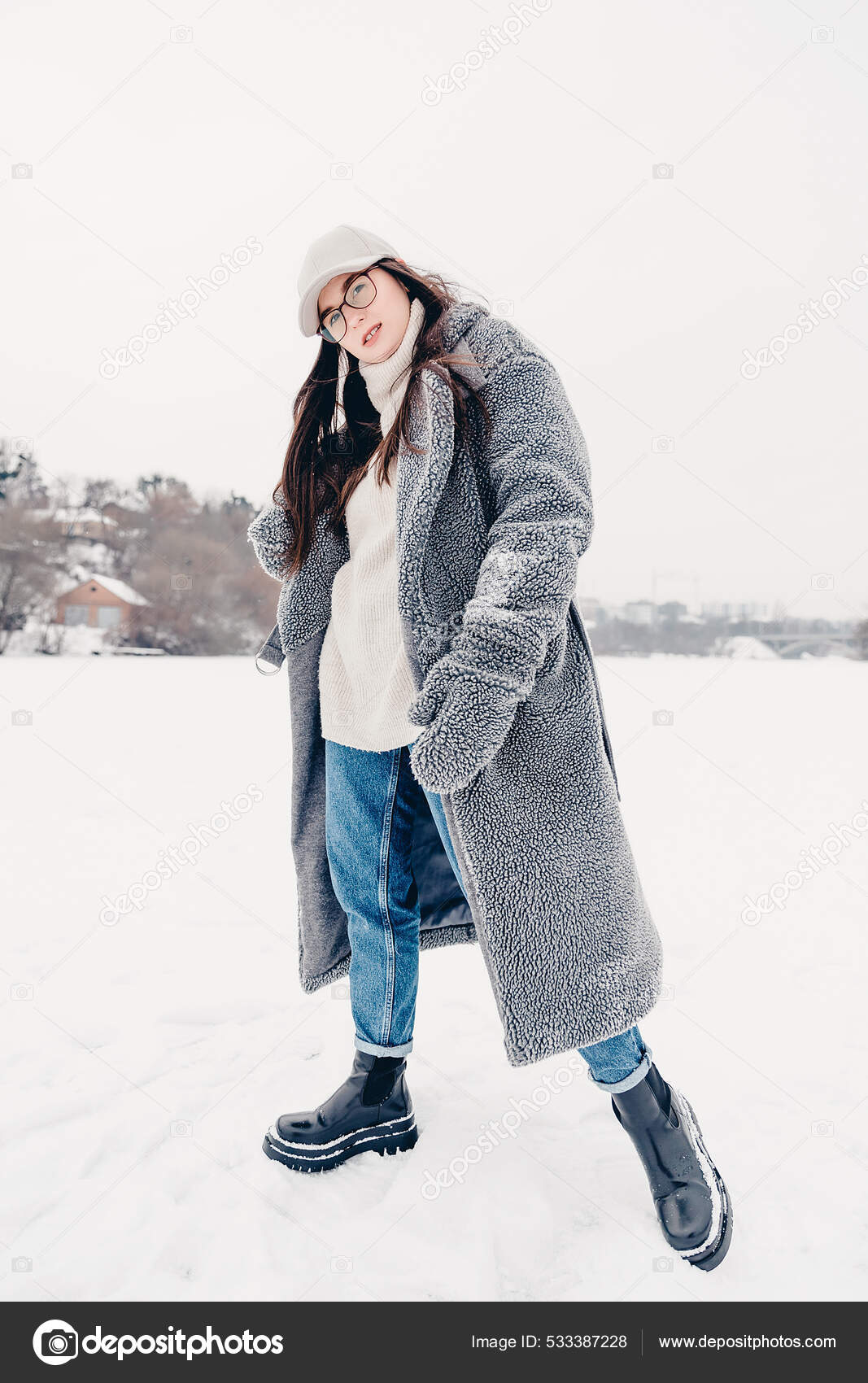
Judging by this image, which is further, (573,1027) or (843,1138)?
(843,1138)

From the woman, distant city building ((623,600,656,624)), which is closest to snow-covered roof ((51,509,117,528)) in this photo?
distant city building ((623,600,656,624))

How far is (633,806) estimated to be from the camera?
3.67 m

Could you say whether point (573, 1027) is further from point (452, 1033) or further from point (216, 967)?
point (216, 967)

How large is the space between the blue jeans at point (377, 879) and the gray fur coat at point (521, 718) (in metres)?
0.18

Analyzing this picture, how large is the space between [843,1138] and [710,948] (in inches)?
30.7

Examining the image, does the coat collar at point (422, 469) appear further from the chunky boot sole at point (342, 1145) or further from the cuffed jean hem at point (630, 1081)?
the chunky boot sole at point (342, 1145)

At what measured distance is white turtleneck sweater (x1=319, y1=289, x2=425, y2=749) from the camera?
107 cm

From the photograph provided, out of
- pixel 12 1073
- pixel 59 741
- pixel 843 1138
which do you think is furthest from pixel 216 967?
pixel 59 741

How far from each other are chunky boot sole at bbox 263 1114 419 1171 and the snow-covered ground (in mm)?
18

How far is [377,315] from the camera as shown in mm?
1061

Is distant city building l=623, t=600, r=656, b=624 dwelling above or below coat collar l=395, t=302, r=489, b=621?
below

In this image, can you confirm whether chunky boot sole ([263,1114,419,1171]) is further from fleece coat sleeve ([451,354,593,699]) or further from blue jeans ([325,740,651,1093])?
fleece coat sleeve ([451,354,593,699])
